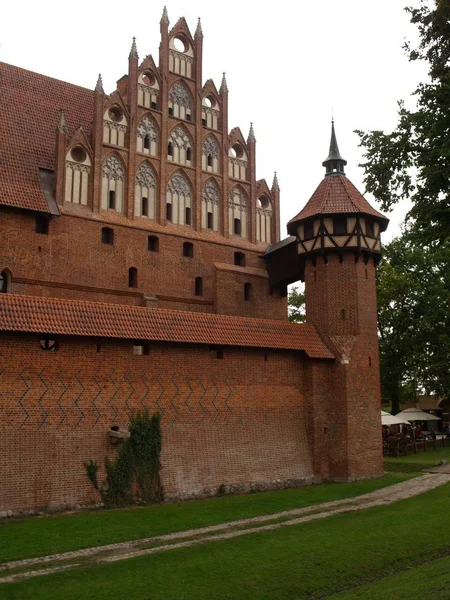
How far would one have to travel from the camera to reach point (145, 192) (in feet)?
66.6

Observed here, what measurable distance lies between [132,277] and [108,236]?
→ 141 centimetres

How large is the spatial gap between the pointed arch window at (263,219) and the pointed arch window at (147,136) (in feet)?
13.7

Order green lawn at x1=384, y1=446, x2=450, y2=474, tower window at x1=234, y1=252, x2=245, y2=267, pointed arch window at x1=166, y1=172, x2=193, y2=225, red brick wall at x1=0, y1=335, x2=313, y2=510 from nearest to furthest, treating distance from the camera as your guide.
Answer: red brick wall at x1=0, y1=335, x2=313, y2=510 → green lawn at x1=384, y1=446, x2=450, y2=474 → pointed arch window at x1=166, y1=172, x2=193, y2=225 → tower window at x1=234, y1=252, x2=245, y2=267

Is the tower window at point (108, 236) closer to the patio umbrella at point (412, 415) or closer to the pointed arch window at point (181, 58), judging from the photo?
the pointed arch window at point (181, 58)

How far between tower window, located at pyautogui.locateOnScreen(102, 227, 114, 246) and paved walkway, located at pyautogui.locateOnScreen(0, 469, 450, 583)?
9.56 meters

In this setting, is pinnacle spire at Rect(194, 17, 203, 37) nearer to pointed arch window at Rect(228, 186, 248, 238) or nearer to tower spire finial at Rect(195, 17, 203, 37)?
tower spire finial at Rect(195, 17, 203, 37)

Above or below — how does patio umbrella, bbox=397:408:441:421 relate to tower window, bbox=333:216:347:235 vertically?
below

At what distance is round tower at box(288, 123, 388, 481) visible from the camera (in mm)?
17906

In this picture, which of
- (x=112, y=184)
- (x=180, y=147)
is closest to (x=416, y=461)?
(x=180, y=147)

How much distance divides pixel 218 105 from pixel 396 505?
1449 centimetres

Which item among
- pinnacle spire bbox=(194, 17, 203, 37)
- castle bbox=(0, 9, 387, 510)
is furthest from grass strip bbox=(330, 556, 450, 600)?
pinnacle spire bbox=(194, 17, 203, 37)

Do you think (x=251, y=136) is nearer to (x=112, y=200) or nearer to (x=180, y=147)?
(x=180, y=147)

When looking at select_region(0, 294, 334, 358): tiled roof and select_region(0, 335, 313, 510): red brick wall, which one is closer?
select_region(0, 335, 313, 510): red brick wall

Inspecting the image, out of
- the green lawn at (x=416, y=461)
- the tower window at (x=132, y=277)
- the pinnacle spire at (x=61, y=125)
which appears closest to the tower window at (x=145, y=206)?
the tower window at (x=132, y=277)
